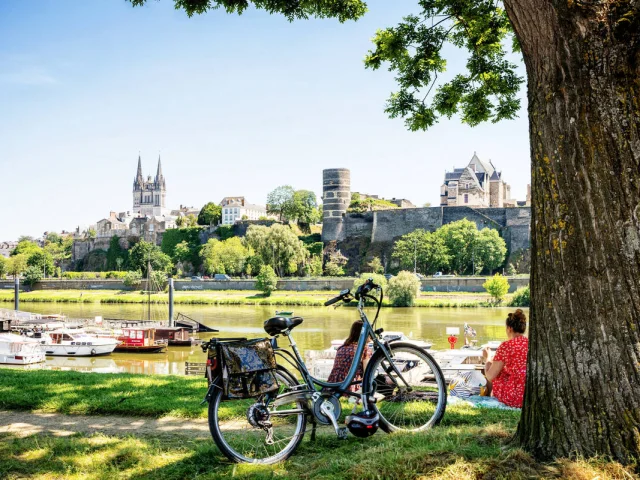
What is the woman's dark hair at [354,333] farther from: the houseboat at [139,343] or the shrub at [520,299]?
the shrub at [520,299]

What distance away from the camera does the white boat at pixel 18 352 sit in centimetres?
2016

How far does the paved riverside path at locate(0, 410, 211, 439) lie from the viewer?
490 cm

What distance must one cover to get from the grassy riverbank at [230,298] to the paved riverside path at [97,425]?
128ft

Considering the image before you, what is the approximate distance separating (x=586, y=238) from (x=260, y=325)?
3009cm

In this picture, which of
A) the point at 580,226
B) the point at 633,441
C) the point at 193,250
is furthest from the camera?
the point at 193,250

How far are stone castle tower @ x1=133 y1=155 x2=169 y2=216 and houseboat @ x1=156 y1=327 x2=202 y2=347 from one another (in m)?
130

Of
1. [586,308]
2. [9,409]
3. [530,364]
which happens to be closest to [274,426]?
[530,364]

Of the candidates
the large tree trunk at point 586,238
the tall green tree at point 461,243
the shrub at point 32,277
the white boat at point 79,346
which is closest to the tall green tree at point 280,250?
the tall green tree at point 461,243

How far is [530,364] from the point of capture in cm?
360

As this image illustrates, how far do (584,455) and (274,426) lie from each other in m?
1.79

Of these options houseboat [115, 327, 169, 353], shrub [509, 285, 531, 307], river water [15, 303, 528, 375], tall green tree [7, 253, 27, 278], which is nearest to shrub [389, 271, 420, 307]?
river water [15, 303, 528, 375]

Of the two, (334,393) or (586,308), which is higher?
(586,308)

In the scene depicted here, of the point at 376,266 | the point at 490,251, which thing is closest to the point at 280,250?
the point at 376,266

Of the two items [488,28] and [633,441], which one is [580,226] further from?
[488,28]
